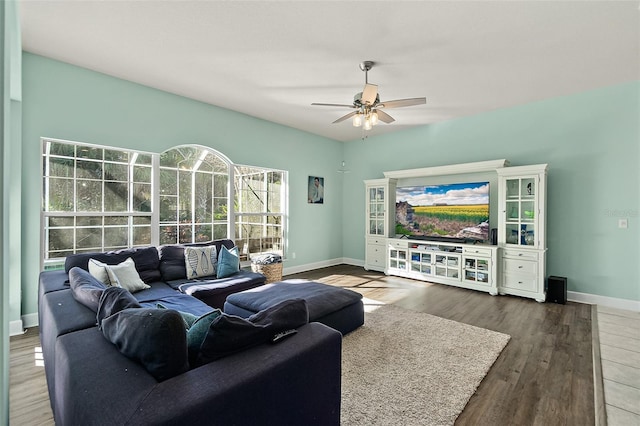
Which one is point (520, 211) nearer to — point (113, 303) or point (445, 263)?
point (445, 263)

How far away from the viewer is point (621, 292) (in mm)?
3803

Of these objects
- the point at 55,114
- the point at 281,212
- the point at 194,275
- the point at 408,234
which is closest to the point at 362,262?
the point at 408,234

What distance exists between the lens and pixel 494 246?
4.50 meters

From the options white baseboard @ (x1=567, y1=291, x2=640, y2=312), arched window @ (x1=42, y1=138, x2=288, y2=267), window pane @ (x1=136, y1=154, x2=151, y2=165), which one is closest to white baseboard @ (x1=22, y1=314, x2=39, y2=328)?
arched window @ (x1=42, y1=138, x2=288, y2=267)

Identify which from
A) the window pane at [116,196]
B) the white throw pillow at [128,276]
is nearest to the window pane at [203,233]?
the window pane at [116,196]

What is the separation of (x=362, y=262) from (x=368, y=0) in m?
5.10

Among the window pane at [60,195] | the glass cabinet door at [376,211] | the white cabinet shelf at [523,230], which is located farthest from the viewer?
the glass cabinet door at [376,211]

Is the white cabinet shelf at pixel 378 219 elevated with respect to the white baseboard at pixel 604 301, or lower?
elevated

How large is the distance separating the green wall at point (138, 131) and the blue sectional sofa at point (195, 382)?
220 centimetres

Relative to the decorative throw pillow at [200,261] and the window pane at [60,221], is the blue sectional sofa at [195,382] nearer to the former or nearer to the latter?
the decorative throw pillow at [200,261]

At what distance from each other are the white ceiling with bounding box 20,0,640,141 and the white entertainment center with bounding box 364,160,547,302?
1.23 m

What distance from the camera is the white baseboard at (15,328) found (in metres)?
2.97

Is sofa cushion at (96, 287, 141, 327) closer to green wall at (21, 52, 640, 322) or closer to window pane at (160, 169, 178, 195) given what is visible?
green wall at (21, 52, 640, 322)

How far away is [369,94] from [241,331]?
2.49 metres
